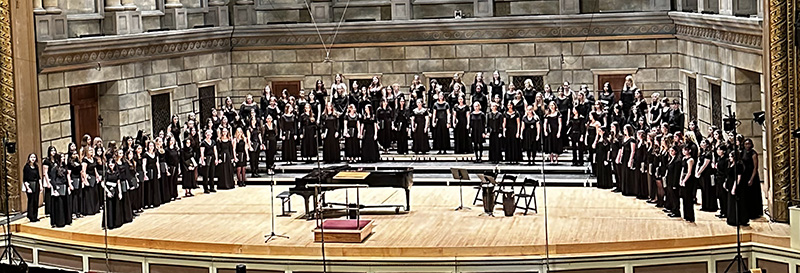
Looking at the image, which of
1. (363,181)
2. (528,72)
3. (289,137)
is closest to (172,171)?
(289,137)

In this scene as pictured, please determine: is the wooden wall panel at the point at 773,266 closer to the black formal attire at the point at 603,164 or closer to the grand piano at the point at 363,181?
the black formal attire at the point at 603,164

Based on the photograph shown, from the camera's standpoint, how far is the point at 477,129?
20.2 m

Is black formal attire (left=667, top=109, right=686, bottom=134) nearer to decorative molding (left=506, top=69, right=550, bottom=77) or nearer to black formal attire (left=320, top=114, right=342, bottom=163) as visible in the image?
decorative molding (left=506, top=69, right=550, bottom=77)

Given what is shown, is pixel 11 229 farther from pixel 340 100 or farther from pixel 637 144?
pixel 637 144

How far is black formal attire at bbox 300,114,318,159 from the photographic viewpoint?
816 inches

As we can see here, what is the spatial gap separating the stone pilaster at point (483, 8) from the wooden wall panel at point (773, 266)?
10.3m

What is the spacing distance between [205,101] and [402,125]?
18.1 ft

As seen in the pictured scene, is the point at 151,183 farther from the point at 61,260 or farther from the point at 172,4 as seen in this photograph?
the point at 172,4

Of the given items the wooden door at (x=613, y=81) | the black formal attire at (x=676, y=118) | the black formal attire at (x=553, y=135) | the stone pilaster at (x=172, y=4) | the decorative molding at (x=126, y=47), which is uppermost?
the stone pilaster at (x=172, y=4)

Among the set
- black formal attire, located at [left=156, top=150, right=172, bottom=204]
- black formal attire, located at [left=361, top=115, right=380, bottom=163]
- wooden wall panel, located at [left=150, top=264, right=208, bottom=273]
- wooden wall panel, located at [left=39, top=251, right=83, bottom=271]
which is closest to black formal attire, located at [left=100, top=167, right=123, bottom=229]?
wooden wall panel, located at [left=39, top=251, right=83, bottom=271]

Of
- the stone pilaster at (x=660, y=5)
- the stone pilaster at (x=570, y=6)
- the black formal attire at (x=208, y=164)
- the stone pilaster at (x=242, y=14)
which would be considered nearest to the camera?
the black formal attire at (x=208, y=164)

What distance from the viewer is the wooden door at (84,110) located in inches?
827

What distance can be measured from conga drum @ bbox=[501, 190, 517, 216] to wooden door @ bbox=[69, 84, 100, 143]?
8.32m

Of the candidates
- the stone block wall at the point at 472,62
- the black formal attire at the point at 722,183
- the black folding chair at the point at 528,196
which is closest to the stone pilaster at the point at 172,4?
the stone block wall at the point at 472,62
